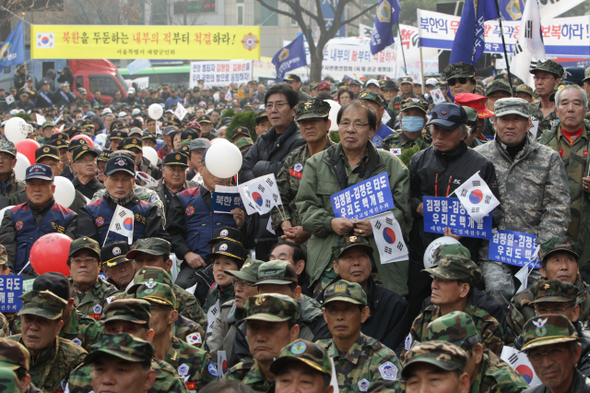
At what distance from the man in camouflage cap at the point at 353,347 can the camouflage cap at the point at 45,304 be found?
183 centimetres

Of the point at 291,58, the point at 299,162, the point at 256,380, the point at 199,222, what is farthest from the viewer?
the point at 291,58

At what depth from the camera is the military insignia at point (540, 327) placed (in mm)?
3912

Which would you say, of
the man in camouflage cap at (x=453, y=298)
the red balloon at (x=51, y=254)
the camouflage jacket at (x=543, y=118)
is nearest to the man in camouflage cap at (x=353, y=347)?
the man in camouflage cap at (x=453, y=298)

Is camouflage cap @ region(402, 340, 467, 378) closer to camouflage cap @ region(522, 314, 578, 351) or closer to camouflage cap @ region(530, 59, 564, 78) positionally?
camouflage cap @ region(522, 314, 578, 351)

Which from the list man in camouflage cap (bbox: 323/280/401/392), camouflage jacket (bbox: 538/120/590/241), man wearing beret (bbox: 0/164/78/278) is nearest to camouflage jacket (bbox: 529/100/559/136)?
camouflage jacket (bbox: 538/120/590/241)

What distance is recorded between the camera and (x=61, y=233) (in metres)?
7.12

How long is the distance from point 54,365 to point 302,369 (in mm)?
2188

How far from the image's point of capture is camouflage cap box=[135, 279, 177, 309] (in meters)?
4.94

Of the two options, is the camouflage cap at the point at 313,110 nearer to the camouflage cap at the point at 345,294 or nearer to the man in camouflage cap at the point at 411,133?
the man in camouflage cap at the point at 411,133

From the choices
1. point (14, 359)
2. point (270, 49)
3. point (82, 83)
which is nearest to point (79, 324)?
point (14, 359)

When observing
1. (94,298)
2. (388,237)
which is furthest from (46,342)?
(388,237)

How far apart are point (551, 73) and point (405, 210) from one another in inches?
130

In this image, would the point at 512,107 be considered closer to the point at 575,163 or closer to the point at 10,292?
the point at 575,163

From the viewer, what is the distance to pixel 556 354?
3.87m
